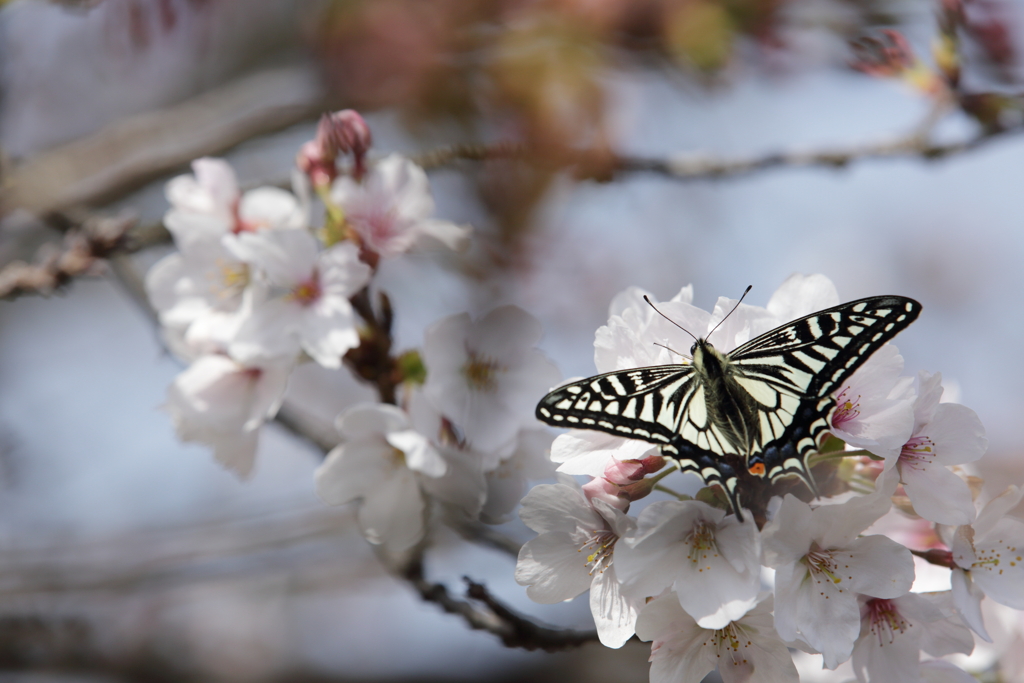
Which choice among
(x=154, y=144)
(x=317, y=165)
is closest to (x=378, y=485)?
(x=317, y=165)

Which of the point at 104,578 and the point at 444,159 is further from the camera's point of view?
the point at 104,578

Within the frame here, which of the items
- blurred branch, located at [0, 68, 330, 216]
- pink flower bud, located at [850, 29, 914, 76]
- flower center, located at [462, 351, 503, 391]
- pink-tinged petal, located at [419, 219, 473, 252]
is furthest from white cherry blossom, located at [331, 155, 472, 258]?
pink flower bud, located at [850, 29, 914, 76]

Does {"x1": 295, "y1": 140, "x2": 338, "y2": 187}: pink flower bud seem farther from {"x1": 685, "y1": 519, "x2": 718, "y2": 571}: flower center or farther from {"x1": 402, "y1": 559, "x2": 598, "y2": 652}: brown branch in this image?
{"x1": 685, "y1": 519, "x2": 718, "y2": 571}: flower center

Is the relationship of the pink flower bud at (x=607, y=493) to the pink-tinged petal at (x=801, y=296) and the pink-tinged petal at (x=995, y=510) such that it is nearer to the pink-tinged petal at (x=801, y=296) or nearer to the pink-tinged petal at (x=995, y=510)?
the pink-tinged petal at (x=801, y=296)

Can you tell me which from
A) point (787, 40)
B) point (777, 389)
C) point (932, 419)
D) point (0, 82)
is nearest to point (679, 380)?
point (777, 389)

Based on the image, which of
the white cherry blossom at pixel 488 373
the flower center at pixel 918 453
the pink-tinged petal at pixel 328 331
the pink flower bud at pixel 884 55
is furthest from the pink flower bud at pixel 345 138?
the pink flower bud at pixel 884 55

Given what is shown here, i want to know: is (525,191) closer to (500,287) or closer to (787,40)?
(500,287)

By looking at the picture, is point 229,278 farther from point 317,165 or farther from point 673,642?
point 673,642

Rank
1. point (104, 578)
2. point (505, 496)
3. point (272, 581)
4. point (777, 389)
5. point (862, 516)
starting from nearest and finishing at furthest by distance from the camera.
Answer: point (862, 516)
point (777, 389)
point (505, 496)
point (104, 578)
point (272, 581)
